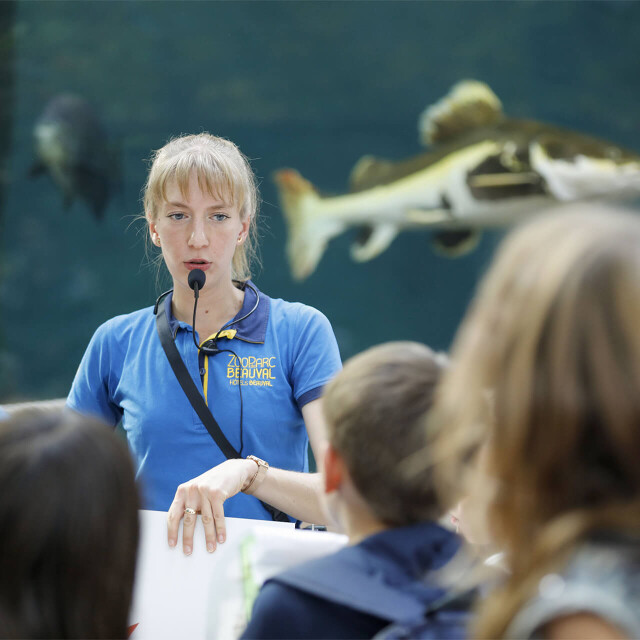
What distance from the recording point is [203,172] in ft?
6.70

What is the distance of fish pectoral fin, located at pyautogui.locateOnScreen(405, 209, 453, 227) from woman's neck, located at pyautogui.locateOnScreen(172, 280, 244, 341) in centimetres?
289

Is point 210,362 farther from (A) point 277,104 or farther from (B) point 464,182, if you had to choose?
(A) point 277,104

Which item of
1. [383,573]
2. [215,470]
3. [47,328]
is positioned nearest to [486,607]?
[383,573]

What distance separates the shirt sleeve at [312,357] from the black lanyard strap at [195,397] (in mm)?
144

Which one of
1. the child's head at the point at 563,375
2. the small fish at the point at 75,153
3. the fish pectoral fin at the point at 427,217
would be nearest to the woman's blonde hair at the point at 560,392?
the child's head at the point at 563,375

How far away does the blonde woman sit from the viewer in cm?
193

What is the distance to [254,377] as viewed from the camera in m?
1.98

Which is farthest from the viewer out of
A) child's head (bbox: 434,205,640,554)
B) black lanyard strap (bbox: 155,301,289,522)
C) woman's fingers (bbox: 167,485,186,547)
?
black lanyard strap (bbox: 155,301,289,522)

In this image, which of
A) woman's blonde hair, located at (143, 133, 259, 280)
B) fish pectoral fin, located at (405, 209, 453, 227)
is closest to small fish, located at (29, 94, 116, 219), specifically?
fish pectoral fin, located at (405, 209, 453, 227)

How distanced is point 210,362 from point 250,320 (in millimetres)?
137

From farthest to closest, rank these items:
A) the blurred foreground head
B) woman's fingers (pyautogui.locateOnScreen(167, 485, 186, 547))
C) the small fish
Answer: the small fish → woman's fingers (pyautogui.locateOnScreen(167, 485, 186, 547)) → the blurred foreground head

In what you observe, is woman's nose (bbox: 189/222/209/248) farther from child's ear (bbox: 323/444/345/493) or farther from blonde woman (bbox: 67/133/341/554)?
child's ear (bbox: 323/444/345/493)

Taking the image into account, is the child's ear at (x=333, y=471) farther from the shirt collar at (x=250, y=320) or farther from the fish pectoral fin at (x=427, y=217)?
the fish pectoral fin at (x=427, y=217)

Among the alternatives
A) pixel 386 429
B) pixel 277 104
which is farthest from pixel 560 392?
pixel 277 104
